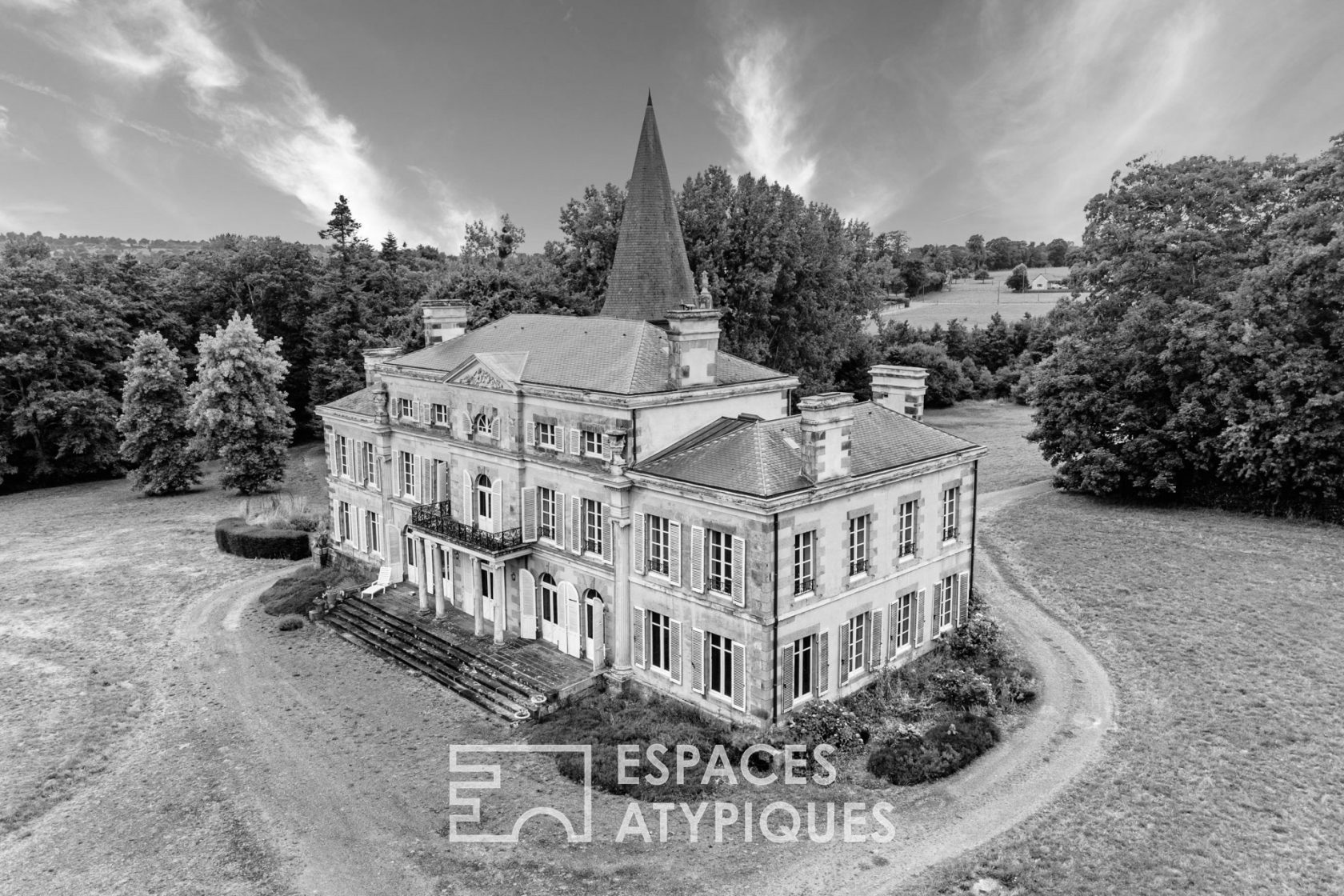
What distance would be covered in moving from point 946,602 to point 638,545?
10621 millimetres

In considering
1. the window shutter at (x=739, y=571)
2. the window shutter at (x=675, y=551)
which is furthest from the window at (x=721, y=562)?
the window shutter at (x=675, y=551)

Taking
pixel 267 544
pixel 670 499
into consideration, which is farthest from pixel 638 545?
pixel 267 544

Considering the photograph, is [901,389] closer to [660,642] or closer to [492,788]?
[660,642]

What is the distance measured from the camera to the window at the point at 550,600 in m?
28.5

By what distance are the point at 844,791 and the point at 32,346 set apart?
66784 mm

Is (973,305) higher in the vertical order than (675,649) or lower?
higher

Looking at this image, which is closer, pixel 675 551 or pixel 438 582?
pixel 675 551

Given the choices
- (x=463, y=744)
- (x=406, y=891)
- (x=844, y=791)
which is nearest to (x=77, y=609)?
(x=463, y=744)

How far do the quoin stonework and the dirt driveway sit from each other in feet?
13.3

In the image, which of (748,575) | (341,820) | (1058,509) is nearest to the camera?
(341,820)

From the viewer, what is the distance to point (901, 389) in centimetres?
3017

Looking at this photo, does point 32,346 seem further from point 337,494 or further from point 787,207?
point 787,207

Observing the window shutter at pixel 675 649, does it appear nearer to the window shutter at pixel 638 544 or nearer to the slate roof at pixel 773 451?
the window shutter at pixel 638 544

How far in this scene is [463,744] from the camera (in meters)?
24.0
